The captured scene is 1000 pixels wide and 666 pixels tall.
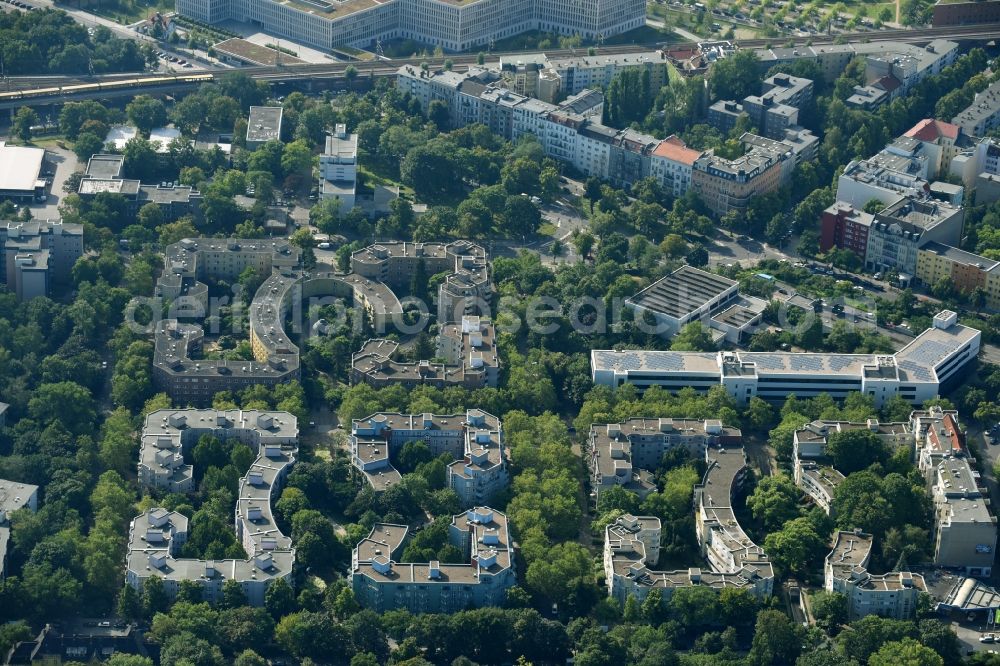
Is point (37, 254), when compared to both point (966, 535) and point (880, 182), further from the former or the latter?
point (966, 535)

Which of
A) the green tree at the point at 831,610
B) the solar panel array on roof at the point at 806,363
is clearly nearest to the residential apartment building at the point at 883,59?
the solar panel array on roof at the point at 806,363

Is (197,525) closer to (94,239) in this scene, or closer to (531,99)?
(94,239)

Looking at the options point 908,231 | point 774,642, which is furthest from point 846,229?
point 774,642

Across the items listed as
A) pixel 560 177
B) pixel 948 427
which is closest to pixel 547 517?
pixel 948 427

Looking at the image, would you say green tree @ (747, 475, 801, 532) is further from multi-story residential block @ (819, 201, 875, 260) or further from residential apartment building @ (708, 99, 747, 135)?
residential apartment building @ (708, 99, 747, 135)

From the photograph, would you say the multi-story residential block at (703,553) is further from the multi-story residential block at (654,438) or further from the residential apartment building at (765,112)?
the residential apartment building at (765,112)

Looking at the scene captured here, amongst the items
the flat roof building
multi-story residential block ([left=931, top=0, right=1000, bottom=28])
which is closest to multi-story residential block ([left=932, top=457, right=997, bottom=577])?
the flat roof building
